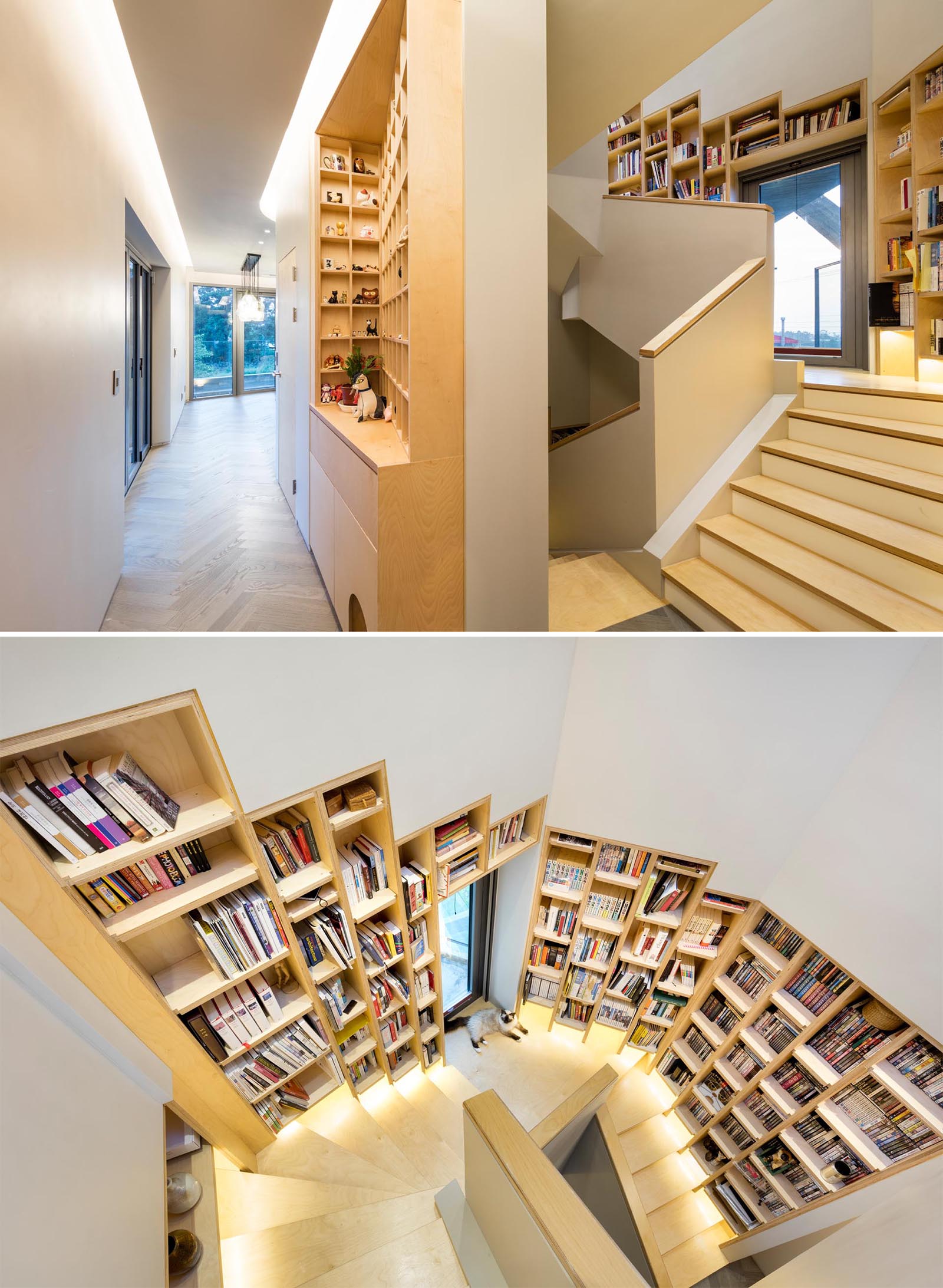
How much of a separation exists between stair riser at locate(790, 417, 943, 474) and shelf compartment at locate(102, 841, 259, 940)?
250cm

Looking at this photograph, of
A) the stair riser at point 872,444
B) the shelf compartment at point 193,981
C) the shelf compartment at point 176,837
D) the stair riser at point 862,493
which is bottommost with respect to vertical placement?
the shelf compartment at point 193,981

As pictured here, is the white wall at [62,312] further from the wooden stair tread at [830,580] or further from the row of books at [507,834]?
the wooden stair tread at [830,580]

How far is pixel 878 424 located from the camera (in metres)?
2.46

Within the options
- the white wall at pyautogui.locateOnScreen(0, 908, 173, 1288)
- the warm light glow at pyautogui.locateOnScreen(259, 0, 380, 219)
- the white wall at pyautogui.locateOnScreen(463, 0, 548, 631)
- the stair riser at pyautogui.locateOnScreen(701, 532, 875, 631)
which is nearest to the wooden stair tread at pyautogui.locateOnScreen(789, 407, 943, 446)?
the stair riser at pyautogui.locateOnScreen(701, 532, 875, 631)

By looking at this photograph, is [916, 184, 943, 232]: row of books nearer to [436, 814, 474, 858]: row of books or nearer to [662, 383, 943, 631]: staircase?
[662, 383, 943, 631]: staircase

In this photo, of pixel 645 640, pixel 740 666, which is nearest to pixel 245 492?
pixel 645 640

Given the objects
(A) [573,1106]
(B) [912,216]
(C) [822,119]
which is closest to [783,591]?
(A) [573,1106]

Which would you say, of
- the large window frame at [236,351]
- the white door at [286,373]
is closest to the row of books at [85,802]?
the white door at [286,373]

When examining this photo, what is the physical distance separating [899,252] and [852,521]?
129 inches

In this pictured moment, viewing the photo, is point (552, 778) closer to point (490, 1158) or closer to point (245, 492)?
point (490, 1158)

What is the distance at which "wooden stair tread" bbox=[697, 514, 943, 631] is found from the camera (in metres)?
1.84

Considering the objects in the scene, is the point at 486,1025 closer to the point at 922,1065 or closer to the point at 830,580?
the point at 922,1065

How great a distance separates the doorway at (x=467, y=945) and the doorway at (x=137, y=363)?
3.54 m

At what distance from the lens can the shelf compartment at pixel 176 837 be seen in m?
1.64
